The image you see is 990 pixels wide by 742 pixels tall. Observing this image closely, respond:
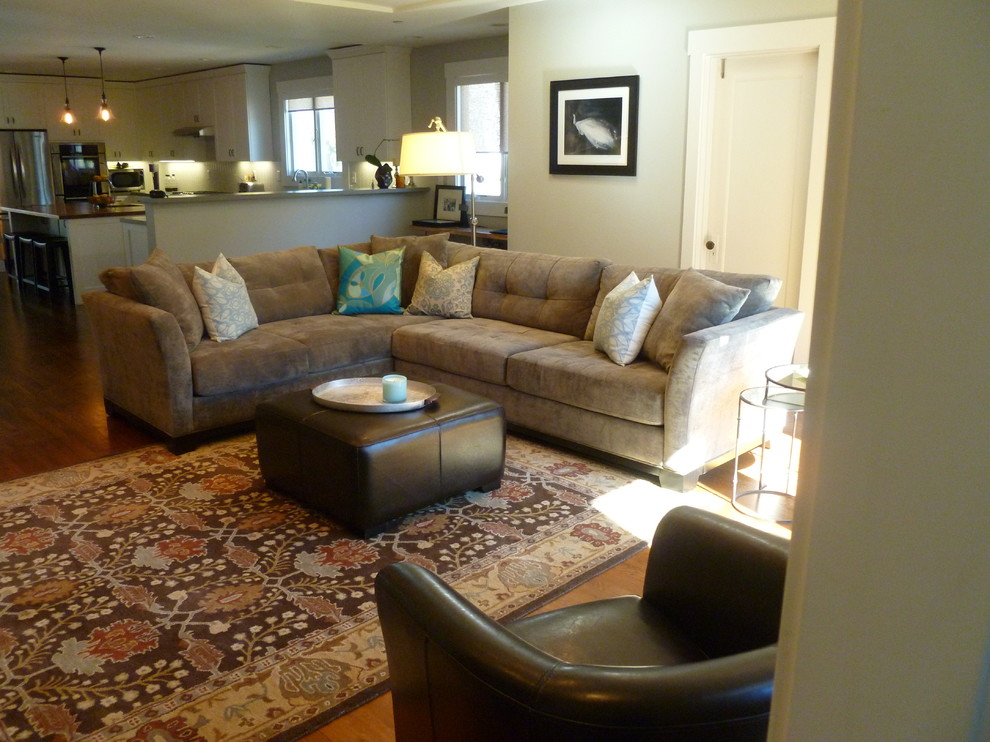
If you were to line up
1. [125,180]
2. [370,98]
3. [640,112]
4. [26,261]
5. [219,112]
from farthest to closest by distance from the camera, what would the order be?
1. [125,180]
2. [219,112]
3. [26,261]
4. [370,98]
5. [640,112]

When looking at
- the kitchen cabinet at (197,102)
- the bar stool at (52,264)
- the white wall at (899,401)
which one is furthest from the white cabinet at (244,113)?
the white wall at (899,401)

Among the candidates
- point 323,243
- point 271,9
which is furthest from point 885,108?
point 323,243

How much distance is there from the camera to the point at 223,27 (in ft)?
22.8

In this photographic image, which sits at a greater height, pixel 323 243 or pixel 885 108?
pixel 885 108

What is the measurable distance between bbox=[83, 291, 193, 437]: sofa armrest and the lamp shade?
6.91 feet

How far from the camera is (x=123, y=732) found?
6.75 ft

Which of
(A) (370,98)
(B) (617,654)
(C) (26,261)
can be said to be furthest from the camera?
(C) (26,261)

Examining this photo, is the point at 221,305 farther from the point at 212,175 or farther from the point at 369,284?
the point at 212,175

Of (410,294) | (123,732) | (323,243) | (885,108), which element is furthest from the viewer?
(323,243)

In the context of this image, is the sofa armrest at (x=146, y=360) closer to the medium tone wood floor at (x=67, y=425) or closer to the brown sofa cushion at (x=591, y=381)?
the medium tone wood floor at (x=67, y=425)

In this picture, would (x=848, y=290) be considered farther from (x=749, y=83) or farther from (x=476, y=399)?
(x=749, y=83)

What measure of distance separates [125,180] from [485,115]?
20.5 ft

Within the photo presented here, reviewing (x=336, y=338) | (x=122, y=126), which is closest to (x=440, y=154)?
(x=336, y=338)

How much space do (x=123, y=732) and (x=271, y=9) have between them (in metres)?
5.40
